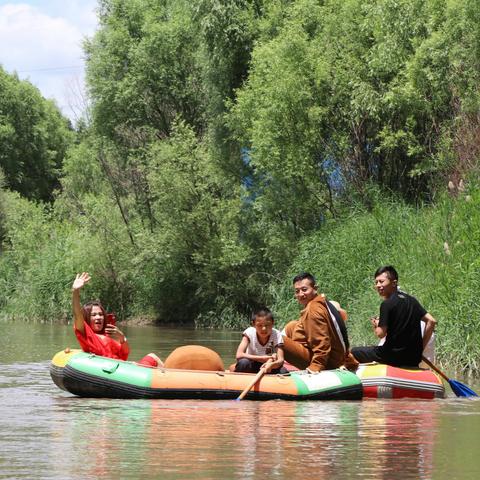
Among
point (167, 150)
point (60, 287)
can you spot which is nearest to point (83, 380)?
point (167, 150)

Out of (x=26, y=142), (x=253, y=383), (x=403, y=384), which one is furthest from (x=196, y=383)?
(x=26, y=142)

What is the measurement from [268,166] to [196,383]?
1514cm

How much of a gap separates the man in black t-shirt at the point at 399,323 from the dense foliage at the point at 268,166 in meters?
1.95

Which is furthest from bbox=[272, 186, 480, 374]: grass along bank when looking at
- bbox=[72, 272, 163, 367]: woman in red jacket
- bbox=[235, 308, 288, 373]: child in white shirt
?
bbox=[72, 272, 163, 367]: woman in red jacket

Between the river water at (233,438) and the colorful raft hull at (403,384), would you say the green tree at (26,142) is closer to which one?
the river water at (233,438)

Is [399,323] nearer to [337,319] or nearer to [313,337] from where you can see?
[337,319]

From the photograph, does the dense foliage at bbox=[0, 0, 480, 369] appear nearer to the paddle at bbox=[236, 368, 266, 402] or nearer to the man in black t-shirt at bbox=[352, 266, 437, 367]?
the man in black t-shirt at bbox=[352, 266, 437, 367]

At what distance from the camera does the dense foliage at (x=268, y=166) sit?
2209cm

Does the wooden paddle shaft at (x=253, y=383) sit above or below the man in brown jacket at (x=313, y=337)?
below

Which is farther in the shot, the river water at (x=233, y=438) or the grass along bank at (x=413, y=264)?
the grass along bank at (x=413, y=264)

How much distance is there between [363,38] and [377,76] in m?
1.21

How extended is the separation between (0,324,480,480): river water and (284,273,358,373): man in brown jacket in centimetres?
59

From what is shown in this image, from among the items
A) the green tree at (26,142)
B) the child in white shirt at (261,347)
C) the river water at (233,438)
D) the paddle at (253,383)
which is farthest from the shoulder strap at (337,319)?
the green tree at (26,142)

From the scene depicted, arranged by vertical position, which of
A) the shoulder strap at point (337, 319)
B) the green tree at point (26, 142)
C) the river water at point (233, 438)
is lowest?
the river water at point (233, 438)
